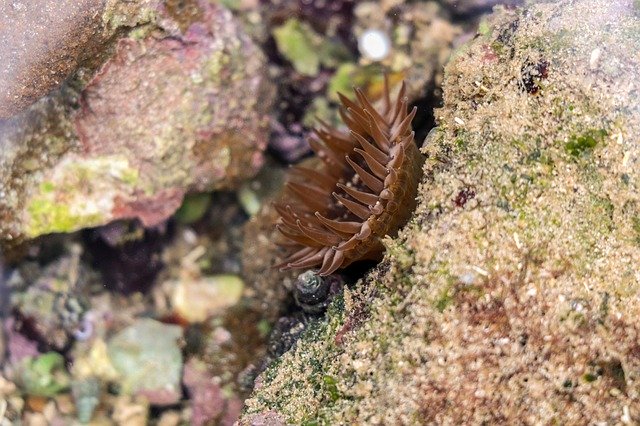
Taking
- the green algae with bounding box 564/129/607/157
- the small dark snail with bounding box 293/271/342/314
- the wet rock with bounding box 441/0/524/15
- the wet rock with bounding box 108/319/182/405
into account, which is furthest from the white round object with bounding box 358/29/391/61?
the wet rock with bounding box 108/319/182/405

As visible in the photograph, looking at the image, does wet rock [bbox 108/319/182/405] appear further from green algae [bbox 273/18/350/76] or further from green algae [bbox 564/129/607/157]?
green algae [bbox 564/129/607/157]

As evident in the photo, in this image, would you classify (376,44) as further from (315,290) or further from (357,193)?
(315,290)

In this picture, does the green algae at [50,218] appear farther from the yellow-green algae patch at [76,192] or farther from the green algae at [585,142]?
the green algae at [585,142]

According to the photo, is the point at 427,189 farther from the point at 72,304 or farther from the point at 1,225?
the point at 72,304

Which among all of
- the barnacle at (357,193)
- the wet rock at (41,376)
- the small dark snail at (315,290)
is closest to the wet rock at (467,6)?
the barnacle at (357,193)

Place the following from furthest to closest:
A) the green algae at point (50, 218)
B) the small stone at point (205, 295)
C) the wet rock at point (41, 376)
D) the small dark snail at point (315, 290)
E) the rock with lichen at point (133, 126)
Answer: the small stone at point (205, 295), the wet rock at point (41, 376), the green algae at point (50, 218), the rock with lichen at point (133, 126), the small dark snail at point (315, 290)

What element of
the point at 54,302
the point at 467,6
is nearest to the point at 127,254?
the point at 54,302
